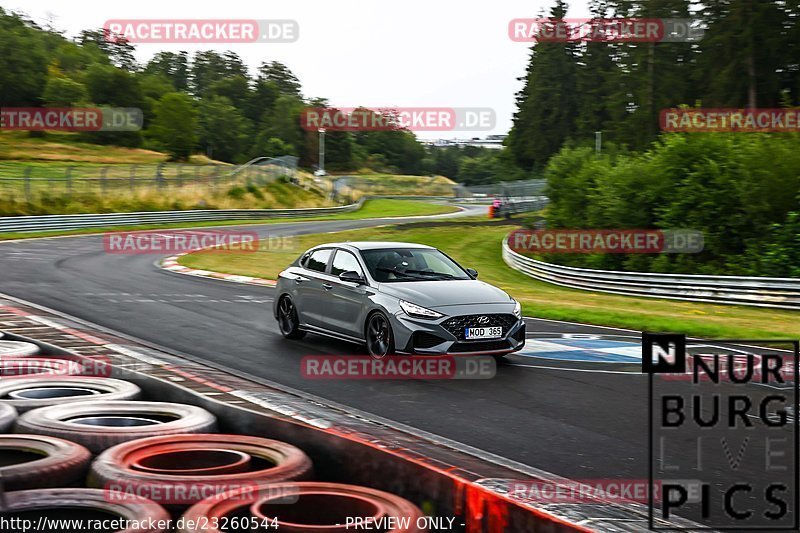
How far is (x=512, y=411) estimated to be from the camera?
9.16 metres

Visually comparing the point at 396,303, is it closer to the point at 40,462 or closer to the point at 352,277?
the point at 352,277

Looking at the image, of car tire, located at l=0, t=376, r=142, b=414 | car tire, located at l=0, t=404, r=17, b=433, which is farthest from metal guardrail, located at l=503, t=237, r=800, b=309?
car tire, located at l=0, t=404, r=17, b=433

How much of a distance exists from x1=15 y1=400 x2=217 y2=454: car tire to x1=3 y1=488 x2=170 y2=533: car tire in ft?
4.16

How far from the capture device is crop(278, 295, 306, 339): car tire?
45.5 ft

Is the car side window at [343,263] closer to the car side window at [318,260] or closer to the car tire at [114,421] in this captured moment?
the car side window at [318,260]

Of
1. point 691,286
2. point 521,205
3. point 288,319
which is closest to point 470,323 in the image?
point 288,319

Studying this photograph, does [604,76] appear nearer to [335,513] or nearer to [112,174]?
[112,174]

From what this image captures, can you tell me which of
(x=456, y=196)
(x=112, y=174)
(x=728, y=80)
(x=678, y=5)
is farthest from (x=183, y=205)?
(x=456, y=196)

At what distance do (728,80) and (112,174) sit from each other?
42.1m

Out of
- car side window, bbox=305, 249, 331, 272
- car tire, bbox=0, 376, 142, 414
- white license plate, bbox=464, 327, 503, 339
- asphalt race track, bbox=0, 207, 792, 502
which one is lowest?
asphalt race track, bbox=0, 207, 792, 502

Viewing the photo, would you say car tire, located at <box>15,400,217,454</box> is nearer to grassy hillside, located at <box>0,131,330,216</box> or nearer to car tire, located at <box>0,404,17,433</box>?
car tire, located at <box>0,404,17,433</box>

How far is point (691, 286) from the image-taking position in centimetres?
2498

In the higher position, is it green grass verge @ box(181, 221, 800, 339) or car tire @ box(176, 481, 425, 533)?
car tire @ box(176, 481, 425, 533)

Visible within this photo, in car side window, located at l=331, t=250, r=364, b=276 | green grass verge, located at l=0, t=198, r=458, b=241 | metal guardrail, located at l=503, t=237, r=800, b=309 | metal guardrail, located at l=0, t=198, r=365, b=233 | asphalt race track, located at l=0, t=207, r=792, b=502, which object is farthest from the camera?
metal guardrail, located at l=0, t=198, r=365, b=233
